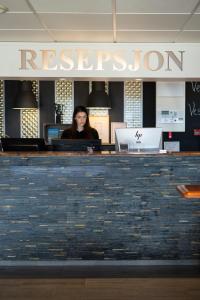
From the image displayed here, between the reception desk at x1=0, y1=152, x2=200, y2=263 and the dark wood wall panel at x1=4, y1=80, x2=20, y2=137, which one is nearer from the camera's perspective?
the reception desk at x1=0, y1=152, x2=200, y2=263

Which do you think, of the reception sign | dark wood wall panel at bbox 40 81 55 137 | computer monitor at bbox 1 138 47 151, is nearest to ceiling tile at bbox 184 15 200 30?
the reception sign

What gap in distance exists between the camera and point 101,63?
5.92 meters

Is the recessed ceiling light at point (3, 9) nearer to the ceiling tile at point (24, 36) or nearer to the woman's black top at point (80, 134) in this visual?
the ceiling tile at point (24, 36)

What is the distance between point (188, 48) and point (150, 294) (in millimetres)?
3594

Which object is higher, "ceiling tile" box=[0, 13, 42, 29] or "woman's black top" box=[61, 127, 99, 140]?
"ceiling tile" box=[0, 13, 42, 29]

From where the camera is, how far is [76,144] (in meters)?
4.78

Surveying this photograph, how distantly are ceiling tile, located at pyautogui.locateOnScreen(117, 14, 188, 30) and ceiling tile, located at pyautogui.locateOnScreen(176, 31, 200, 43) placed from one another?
303mm

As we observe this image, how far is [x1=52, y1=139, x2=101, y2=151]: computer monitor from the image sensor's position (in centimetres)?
476

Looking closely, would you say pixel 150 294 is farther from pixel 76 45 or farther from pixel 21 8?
pixel 76 45

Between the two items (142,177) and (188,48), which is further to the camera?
(188,48)

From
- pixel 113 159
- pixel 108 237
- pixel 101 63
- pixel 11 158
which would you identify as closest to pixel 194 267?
pixel 108 237

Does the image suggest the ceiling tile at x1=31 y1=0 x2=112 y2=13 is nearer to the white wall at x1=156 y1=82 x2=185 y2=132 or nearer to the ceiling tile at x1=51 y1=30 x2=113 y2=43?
the ceiling tile at x1=51 y1=30 x2=113 y2=43

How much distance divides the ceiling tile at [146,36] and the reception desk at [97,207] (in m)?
1.75

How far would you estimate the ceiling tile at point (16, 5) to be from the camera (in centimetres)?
421
